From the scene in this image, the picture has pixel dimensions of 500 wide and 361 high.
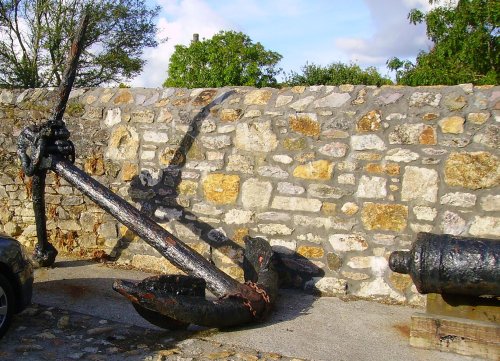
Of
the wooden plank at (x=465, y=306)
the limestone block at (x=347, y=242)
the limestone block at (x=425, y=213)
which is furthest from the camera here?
the limestone block at (x=347, y=242)

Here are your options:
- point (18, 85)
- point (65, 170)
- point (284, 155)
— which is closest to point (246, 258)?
point (284, 155)

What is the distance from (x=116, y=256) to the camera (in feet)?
20.3

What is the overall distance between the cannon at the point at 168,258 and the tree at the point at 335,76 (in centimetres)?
1481

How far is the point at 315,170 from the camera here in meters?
5.21

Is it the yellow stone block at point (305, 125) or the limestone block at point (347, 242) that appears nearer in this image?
the limestone block at point (347, 242)

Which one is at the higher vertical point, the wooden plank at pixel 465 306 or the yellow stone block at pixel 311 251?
the yellow stone block at pixel 311 251

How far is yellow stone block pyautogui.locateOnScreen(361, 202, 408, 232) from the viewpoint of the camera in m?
4.92

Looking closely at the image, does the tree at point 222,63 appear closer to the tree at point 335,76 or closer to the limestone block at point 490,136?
the tree at point 335,76

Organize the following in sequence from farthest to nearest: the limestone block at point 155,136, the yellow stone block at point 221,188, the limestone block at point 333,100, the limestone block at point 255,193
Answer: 1. the limestone block at point 155,136
2. the yellow stone block at point 221,188
3. the limestone block at point 255,193
4. the limestone block at point 333,100

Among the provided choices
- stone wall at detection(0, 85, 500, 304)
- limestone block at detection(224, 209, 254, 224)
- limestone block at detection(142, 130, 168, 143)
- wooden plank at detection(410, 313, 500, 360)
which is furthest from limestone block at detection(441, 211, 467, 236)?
limestone block at detection(142, 130, 168, 143)

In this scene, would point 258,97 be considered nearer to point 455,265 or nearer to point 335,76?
point 455,265

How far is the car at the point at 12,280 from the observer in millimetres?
4055

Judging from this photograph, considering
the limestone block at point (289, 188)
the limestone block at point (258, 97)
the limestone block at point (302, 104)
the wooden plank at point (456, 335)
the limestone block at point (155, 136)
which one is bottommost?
the wooden plank at point (456, 335)

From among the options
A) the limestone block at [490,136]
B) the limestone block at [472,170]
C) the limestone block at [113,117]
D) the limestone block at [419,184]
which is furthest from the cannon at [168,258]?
the limestone block at [490,136]
